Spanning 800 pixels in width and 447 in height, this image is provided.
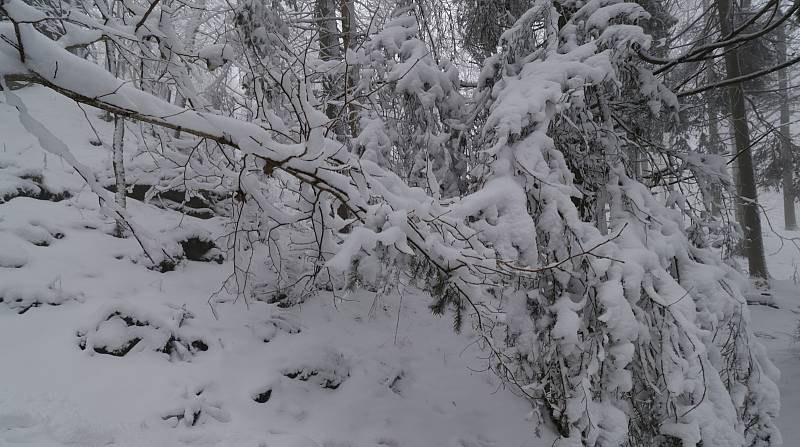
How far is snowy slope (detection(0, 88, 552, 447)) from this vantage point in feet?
10.8

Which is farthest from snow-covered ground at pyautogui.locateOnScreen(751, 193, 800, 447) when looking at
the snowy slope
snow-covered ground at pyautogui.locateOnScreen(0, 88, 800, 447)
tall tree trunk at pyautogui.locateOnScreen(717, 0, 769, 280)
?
the snowy slope

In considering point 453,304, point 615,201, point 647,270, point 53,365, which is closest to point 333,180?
point 453,304

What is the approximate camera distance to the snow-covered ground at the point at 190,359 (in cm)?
329

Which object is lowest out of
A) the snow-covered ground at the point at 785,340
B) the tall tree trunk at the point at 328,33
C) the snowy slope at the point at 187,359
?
the snow-covered ground at the point at 785,340

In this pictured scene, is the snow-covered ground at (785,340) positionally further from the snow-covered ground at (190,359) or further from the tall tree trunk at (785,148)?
the tall tree trunk at (785,148)

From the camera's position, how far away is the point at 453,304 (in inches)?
90.6

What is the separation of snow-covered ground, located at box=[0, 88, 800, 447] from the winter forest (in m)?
0.03

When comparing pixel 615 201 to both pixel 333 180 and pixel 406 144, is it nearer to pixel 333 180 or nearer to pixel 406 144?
pixel 406 144

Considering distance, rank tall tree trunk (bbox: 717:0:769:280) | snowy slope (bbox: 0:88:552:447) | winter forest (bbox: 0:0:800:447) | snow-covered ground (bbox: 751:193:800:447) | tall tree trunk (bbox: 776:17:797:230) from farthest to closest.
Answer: tall tree trunk (bbox: 776:17:797:230)
tall tree trunk (bbox: 717:0:769:280)
snow-covered ground (bbox: 751:193:800:447)
snowy slope (bbox: 0:88:552:447)
winter forest (bbox: 0:0:800:447)

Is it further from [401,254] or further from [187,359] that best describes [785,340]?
[187,359]

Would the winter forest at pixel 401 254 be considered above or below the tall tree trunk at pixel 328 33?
below

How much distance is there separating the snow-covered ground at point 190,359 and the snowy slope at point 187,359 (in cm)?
→ 1

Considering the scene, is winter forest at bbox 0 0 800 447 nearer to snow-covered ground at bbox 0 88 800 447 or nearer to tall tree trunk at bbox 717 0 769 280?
snow-covered ground at bbox 0 88 800 447

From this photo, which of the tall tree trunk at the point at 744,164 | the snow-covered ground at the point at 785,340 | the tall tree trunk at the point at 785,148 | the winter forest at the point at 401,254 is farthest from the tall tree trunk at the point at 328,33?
the tall tree trunk at the point at 744,164
